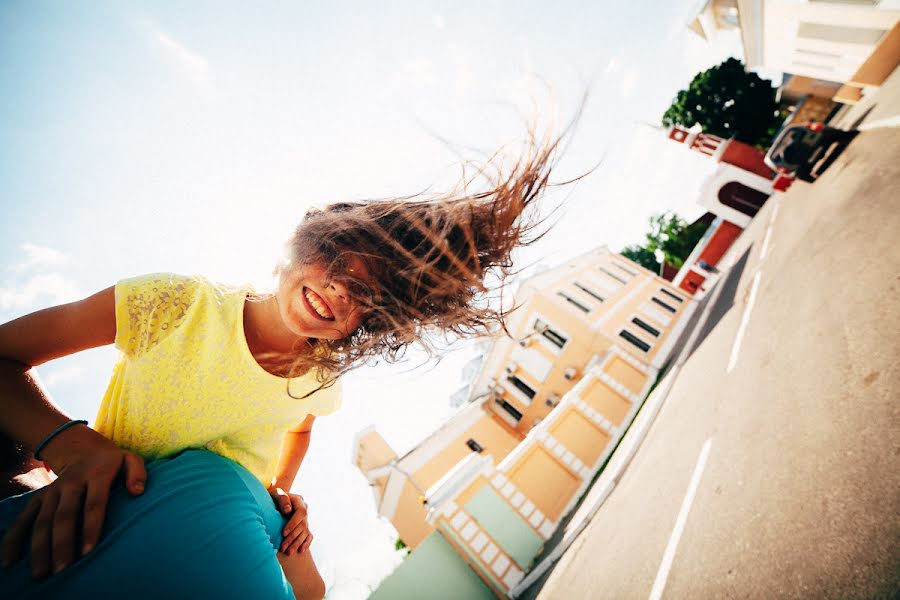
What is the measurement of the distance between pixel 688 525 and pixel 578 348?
10.2 m

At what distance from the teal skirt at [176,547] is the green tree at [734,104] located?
2646 centimetres

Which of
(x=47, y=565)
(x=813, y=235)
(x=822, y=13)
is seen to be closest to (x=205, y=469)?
(x=47, y=565)

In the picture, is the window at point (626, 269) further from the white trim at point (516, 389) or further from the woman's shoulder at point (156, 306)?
the woman's shoulder at point (156, 306)

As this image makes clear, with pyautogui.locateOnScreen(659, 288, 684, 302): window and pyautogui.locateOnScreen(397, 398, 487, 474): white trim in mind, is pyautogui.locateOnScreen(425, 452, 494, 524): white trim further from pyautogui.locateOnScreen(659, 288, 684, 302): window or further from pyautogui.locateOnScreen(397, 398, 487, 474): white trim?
pyautogui.locateOnScreen(659, 288, 684, 302): window

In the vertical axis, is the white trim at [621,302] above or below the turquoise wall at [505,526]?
above

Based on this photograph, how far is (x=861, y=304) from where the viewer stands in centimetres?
261

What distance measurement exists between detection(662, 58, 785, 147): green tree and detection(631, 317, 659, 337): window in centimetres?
1448

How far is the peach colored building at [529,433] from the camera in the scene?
607cm

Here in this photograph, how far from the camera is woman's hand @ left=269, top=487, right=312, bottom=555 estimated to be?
177 centimetres

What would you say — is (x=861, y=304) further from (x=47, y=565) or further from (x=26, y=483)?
(x=26, y=483)

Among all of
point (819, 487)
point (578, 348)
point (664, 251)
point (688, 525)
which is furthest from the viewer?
point (664, 251)

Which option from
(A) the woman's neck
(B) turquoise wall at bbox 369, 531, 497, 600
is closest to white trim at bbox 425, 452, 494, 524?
(B) turquoise wall at bbox 369, 531, 497, 600

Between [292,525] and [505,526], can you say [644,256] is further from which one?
[292,525]

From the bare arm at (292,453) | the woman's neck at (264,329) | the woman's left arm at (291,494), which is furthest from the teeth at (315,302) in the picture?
the bare arm at (292,453)
